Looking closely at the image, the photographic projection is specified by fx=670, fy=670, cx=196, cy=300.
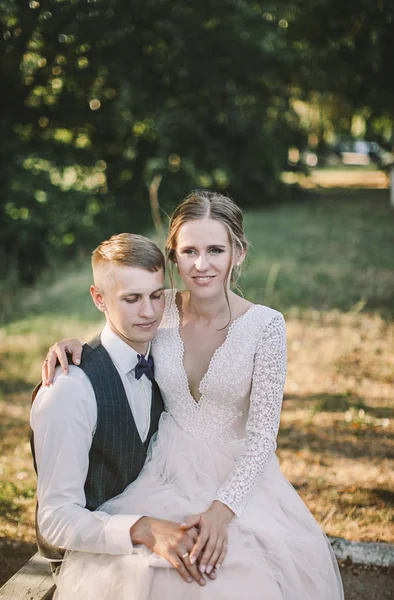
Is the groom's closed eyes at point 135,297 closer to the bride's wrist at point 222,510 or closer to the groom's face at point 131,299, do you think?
the groom's face at point 131,299

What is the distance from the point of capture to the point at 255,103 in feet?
24.7

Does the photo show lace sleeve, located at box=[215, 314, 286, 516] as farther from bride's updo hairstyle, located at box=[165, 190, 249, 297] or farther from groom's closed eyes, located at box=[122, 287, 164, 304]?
groom's closed eyes, located at box=[122, 287, 164, 304]

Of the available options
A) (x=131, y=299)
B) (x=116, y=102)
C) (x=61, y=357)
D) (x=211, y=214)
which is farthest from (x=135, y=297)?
(x=116, y=102)

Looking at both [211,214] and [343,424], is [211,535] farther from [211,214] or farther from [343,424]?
[343,424]

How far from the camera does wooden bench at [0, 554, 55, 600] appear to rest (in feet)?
8.07

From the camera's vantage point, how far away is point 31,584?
2.53 metres

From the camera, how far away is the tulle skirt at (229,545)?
6.64 feet

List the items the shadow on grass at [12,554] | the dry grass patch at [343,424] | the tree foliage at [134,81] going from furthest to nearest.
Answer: the tree foliage at [134,81], the dry grass patch at [343,424], the shadow on grass at [12,554]

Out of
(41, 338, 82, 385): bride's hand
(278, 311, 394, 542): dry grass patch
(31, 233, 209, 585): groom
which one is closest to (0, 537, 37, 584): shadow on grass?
(31, 233, 209, 585): groom

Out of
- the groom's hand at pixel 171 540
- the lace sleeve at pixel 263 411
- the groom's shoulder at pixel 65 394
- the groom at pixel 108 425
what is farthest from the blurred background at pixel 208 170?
the groom's hand at pixel 171 540

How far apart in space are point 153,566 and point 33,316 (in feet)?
20.1

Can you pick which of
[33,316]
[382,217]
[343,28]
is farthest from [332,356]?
[382,217]

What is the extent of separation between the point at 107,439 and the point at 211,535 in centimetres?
46

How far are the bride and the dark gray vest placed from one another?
5cm
